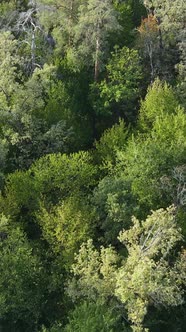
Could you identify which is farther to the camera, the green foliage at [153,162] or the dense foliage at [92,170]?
the green foliage at [153,162]

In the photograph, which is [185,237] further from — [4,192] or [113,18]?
[113,18]

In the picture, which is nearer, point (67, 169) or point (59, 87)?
point (67, 169)

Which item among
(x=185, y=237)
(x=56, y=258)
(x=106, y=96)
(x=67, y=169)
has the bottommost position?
(x=56, y=258)

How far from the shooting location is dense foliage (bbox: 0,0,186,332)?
101ft

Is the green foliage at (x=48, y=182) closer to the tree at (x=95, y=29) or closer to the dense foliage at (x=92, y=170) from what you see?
the dense foliage at (x=92, y=170)

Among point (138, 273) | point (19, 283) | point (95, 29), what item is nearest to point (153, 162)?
point (138, 273)

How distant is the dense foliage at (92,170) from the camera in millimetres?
30719

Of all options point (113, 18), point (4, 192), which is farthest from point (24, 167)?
point (113, 18)

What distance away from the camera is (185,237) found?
36.6 m

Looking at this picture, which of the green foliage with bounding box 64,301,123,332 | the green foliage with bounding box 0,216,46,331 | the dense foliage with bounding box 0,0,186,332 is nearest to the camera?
the green foliage with bounding box 64,301,123,332

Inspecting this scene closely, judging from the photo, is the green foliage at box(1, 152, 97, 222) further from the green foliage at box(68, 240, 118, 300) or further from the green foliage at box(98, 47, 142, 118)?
the green foliage at box(98, 47, 142, 118)

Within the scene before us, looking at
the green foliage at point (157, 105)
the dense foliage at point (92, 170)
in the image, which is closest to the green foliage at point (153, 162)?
the dense foliage at point (92, 170)

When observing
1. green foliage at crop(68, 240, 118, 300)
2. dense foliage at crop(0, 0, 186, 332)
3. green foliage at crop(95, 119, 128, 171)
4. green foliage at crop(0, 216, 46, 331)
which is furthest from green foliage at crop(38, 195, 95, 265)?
green foliage at crop(95, 119, 128, 171)

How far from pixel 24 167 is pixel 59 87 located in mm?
9522
